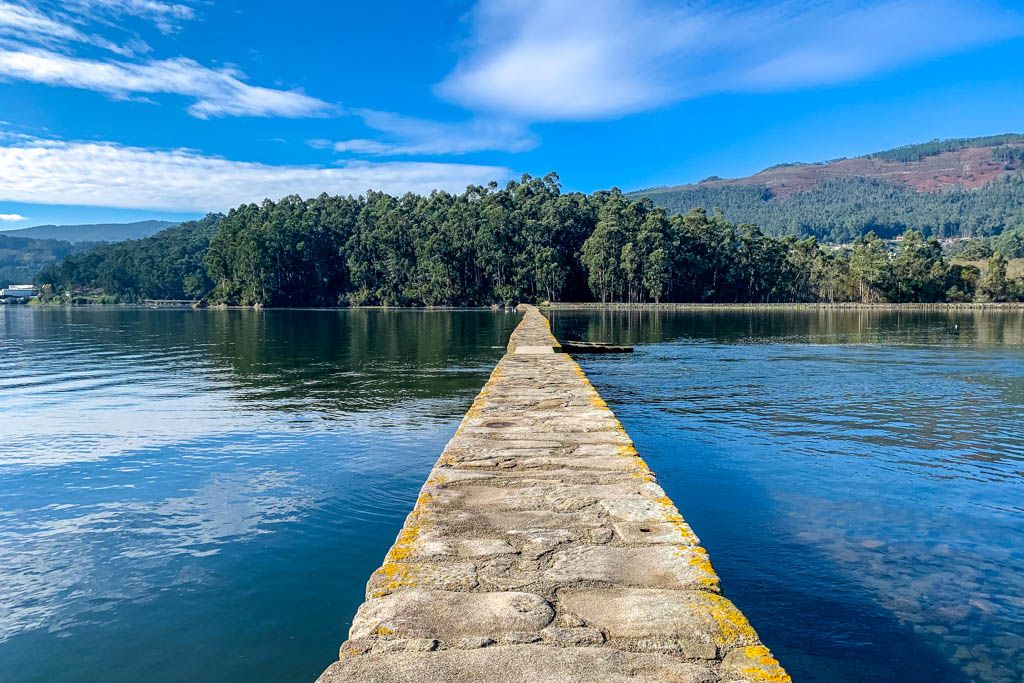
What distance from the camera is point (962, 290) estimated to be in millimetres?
121688

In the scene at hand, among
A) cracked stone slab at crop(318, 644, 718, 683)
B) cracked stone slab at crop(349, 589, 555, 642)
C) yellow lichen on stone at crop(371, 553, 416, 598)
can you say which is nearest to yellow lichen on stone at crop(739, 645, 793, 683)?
cracked stone slab at crop(318, 644, 718, 683)

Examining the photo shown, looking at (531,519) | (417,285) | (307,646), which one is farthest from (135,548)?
(417,285)

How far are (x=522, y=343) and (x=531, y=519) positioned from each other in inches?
871

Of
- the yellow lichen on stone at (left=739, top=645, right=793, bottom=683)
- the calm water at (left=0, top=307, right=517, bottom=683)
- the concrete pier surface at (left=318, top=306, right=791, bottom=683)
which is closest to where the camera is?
the yellow lichen on stone at (left=739, top=645, right=793, bottom=683)

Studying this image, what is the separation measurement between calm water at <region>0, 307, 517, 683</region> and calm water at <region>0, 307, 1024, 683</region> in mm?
37

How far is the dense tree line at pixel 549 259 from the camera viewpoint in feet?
384

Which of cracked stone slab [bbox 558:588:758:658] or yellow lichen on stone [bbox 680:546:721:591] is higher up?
yellow lichen on stone [bbox 680:546:721:591]

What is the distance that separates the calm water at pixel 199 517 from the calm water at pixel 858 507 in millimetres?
4293

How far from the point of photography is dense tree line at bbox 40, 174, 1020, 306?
117 m

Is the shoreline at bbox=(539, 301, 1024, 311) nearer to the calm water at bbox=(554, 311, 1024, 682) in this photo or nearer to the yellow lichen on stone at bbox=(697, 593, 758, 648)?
the calm water at bbox=(554, 311, 1024, 682)

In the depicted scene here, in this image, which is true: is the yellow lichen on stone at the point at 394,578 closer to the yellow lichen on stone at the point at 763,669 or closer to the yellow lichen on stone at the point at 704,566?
the yellow lichen on stone at the point at 704,566

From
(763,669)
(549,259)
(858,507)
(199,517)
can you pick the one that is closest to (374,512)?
(199,517)

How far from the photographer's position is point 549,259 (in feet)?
381

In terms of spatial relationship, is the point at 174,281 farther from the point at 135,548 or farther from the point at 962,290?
the point at 135,548
